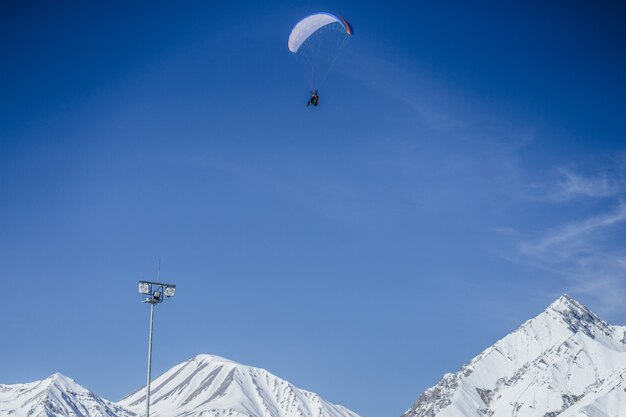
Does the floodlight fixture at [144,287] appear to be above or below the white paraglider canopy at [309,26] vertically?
below

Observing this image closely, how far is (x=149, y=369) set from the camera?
92188mm

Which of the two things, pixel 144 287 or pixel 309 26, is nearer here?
pixel 144 287

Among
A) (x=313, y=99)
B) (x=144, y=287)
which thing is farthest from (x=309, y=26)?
(x=144, y=287)

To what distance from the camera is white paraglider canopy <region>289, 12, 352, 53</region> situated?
103m

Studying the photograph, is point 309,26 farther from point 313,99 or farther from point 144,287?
point 144,287

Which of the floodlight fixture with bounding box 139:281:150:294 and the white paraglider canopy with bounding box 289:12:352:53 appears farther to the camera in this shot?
the white paraglider canopy with bounding box 289:12:352:53

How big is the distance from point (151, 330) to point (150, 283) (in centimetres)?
694

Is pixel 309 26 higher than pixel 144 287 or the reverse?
higher

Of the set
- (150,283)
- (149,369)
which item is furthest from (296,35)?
(149,369)

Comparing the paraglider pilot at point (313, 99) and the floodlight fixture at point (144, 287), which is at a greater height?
the paraglider pilot at point (313, 99)

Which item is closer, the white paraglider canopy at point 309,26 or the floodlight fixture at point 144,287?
the floodlight fixture at point 144,287

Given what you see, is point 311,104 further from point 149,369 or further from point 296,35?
point 149,369

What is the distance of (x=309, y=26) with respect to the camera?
10700 centimetres

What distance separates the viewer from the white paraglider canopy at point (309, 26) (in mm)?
103062
